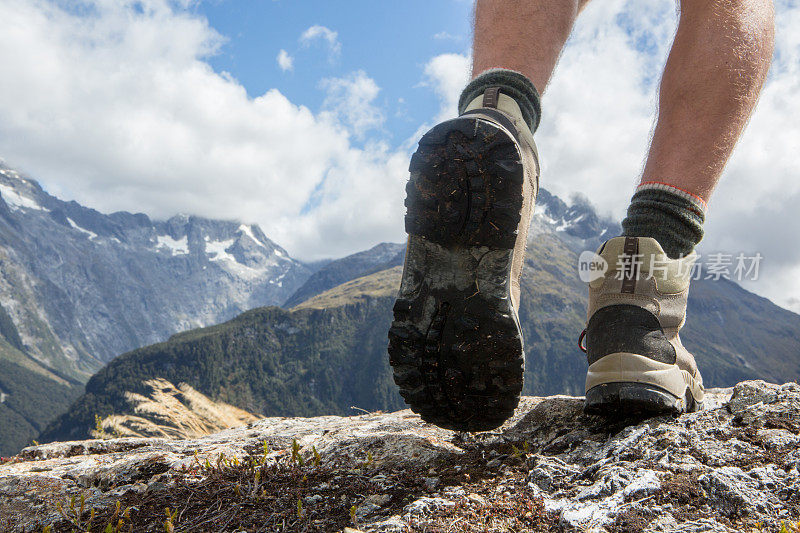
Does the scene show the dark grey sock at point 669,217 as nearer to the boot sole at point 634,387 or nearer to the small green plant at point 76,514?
the boot sole at point 634,387

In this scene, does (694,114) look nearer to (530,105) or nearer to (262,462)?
(530,105)

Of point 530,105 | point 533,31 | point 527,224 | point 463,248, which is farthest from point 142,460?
point 533,31

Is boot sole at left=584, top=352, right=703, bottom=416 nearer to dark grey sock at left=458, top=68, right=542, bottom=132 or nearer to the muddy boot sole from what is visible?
the muddy boot sole

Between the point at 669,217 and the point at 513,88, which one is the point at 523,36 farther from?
the point at 669,217

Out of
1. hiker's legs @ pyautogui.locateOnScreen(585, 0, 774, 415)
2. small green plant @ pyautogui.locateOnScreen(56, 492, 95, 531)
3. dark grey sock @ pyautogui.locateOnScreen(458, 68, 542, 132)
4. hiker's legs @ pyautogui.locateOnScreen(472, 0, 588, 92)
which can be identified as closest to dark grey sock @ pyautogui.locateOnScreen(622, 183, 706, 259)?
hiker's legs @ pyautogui.locateOnScreen(585, 0, 774, 415)

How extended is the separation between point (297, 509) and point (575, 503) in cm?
122

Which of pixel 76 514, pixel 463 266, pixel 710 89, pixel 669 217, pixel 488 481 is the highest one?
pixel 710 89

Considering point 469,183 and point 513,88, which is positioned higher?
point 513,88

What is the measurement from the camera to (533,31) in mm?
2934

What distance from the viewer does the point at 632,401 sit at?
255cm

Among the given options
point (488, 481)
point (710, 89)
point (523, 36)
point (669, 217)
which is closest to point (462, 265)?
point (488, 481)

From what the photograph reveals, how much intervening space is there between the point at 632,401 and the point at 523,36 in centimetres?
217

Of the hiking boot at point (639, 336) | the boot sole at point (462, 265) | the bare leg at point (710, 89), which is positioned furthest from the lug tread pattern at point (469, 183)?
the bare leg at point (710, 89)

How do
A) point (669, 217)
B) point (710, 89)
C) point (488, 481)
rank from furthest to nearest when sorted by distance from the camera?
point (669, 217) < point (710, 89) < point (488, 481)
